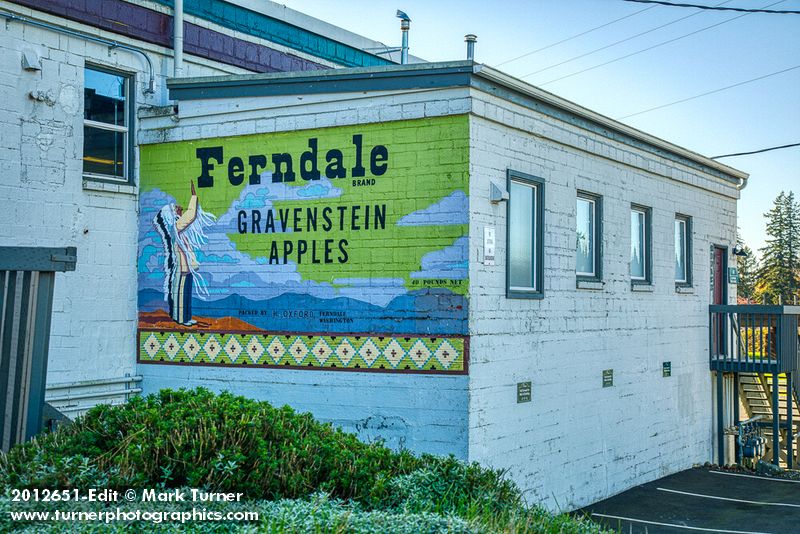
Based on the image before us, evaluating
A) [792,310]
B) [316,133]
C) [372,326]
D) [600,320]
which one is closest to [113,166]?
[316,133]

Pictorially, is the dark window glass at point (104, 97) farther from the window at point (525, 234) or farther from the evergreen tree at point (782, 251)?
the evergreen tree at point (782, 251)

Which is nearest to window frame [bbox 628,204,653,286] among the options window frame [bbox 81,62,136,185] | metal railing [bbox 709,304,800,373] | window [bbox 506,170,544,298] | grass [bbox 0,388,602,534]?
metal railing [bbox 709,304,800,373]

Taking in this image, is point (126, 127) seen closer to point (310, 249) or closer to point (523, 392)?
point (310, 249)

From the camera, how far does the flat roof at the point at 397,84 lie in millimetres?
11414

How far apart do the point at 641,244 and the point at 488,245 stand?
5925mm

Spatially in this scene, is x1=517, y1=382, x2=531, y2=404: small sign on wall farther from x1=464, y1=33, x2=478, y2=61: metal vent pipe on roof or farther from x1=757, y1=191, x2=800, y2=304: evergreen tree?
x1=757, y1=191, x2=800, y2=304: evergreen tree

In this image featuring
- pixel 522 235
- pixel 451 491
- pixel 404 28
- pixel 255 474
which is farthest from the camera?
pixel 404 28

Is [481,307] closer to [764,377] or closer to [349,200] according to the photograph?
[349,200]

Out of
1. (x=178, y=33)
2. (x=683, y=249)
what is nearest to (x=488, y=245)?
(x=178, y=33)

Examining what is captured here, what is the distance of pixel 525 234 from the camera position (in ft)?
42.0

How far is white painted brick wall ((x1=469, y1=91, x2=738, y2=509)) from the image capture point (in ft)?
38.3

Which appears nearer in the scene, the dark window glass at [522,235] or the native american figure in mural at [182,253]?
the dark window glass at [522,235]

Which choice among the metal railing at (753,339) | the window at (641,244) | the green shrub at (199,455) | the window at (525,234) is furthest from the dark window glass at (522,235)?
the metal railing at (753,339)

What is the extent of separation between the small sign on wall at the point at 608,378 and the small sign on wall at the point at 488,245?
403 cm
